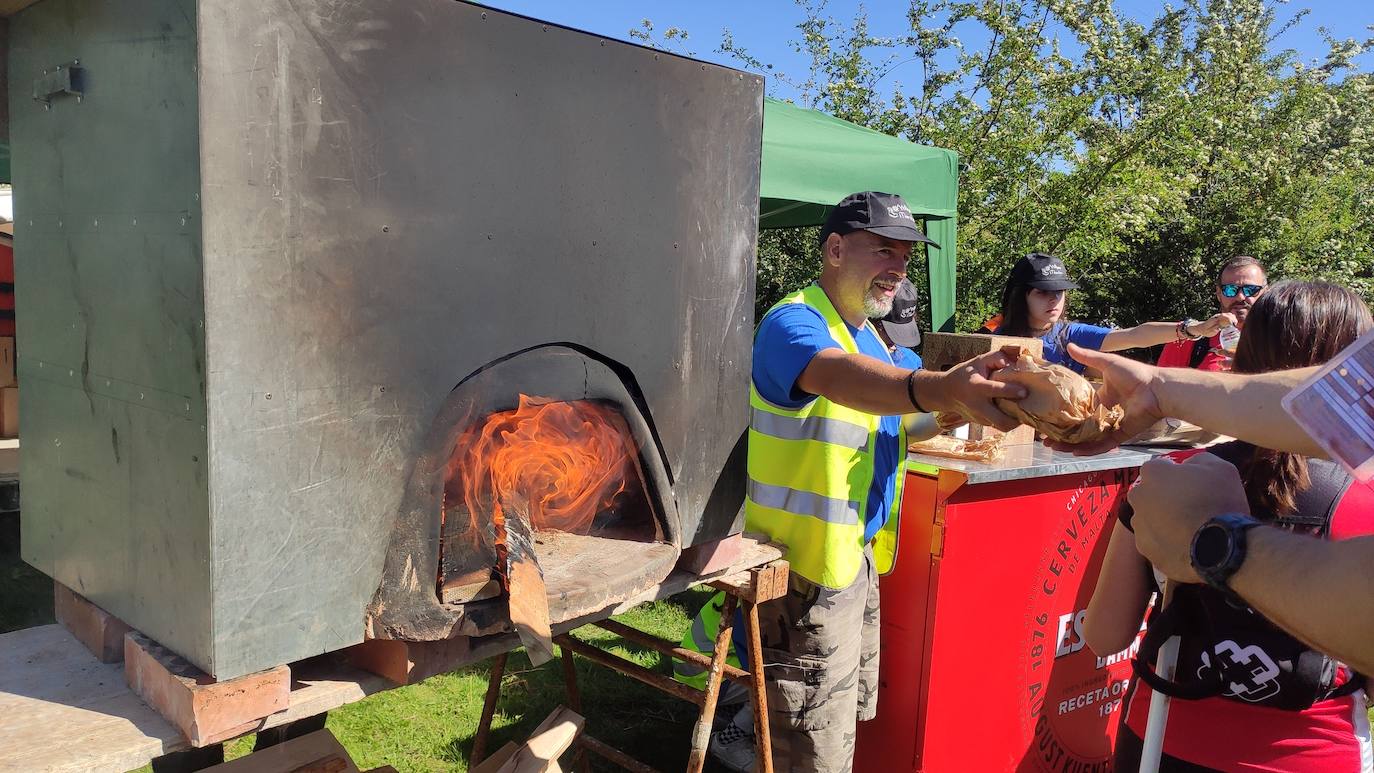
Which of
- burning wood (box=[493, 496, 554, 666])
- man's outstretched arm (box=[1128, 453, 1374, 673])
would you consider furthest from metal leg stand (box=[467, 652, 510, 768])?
man's outstretched arm (box=[1128, 453, 1374, 673])

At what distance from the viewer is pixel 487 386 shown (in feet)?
6.13

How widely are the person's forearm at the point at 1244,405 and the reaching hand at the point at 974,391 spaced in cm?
47

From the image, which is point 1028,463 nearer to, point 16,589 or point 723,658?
point 723,658

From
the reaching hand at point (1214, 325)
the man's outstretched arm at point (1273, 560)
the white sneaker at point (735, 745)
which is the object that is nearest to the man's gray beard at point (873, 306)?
the man's outstretched arm at point (1273, 560)

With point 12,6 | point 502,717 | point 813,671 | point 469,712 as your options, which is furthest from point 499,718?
point 12,6

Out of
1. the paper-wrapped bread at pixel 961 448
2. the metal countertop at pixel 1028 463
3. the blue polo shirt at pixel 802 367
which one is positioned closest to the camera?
the blue polo shirt at pixel 802 367

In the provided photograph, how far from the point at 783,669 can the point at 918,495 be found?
87cm

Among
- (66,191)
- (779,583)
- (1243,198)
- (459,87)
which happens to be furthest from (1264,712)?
(1243,198)

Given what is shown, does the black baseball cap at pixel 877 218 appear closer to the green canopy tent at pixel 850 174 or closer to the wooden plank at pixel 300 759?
the green canopy tent at pixel 850 174

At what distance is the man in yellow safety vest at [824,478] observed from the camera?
2705 millimetres

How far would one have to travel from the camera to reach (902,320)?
5082 mm

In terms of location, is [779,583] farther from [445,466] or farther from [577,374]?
[445,466]

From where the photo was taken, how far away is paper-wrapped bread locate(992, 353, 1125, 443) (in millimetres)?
1832

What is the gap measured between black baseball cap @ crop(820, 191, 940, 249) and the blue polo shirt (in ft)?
1.09
